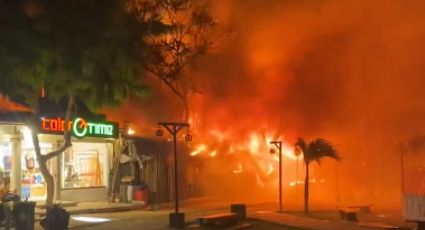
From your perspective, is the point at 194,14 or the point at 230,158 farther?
the point at 230,158

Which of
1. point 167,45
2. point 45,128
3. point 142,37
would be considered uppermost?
point 167,45

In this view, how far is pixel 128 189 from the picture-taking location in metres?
27.7

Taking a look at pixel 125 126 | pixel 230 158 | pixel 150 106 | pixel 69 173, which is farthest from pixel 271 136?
pixel 69 173

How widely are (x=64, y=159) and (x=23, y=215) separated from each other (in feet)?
35.5

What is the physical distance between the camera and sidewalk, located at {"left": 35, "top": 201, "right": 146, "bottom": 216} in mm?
23609

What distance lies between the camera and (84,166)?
27828 millimetres

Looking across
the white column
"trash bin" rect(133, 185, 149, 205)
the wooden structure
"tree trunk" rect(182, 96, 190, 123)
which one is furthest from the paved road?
"tree trunk" rect(182, 96, 190, 123)

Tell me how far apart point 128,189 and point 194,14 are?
42.4 ft

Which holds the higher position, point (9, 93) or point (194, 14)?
point (194, 14)

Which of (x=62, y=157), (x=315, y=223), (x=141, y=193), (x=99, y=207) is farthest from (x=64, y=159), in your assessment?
(x=315, y=223)

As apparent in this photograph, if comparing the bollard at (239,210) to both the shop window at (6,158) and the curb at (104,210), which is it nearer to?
the curb at (104,210)

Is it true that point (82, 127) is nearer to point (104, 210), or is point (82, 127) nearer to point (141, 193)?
→ point (104, 210)

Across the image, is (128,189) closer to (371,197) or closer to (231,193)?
(231,193)

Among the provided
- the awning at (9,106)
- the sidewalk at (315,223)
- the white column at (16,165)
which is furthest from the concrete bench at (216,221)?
the white column at (16,165)
